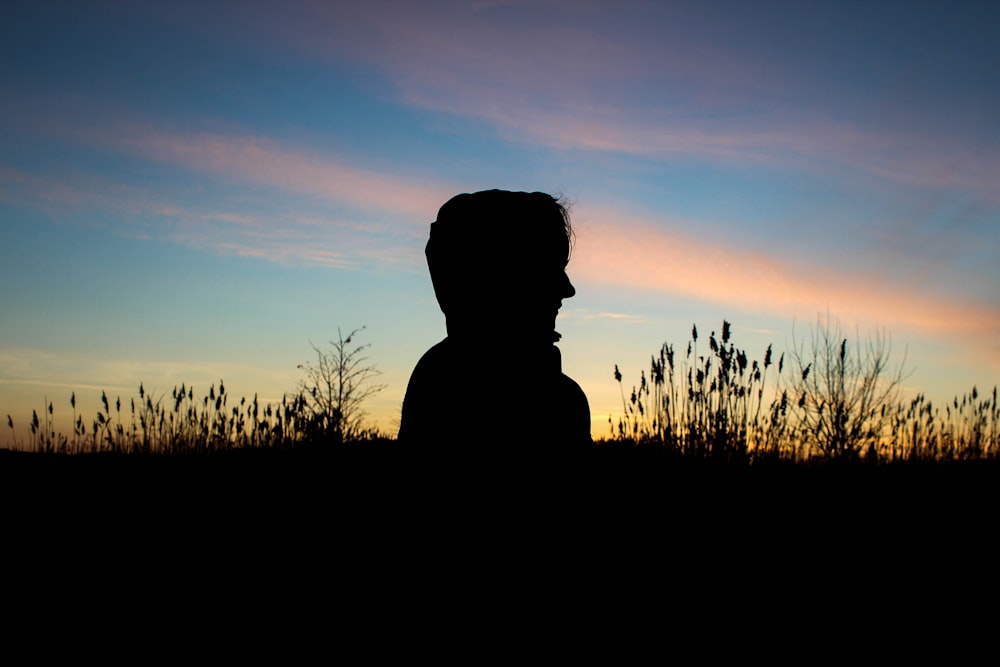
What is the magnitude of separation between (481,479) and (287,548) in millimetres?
2871

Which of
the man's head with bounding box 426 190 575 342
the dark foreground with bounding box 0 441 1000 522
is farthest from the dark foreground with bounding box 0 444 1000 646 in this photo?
the man's head with bounding box 426 190 575 342

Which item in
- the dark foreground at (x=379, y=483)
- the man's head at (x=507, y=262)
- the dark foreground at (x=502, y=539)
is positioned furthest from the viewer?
the dark foreground at (x=379, y=483)

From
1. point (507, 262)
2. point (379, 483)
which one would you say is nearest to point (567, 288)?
point (507, 262)

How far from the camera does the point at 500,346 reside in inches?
68.4

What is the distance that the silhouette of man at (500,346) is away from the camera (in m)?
1.67

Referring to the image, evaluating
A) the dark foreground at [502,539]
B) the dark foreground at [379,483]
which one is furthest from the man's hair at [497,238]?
the dark foreground at [379,483]

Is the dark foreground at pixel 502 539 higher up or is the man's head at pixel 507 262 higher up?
the man's head at pixel 507 262

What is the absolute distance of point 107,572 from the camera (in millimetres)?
3699

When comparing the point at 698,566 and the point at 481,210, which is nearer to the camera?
the point at 481,210

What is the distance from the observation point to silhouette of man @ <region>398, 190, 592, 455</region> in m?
1.67

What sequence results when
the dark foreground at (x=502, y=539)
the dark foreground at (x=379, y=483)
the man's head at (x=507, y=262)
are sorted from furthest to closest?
1. the dark foreground at (x=379, y=483)
2. the man's head at (x=507, y=262)
3. the dark foreground at (x=502, y=539)

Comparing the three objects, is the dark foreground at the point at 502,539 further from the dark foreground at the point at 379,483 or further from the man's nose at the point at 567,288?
the man's nose at the point at 567,288

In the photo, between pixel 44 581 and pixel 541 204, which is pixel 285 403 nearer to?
pixel 44 581

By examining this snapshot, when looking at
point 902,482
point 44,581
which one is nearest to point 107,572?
point 44,581
